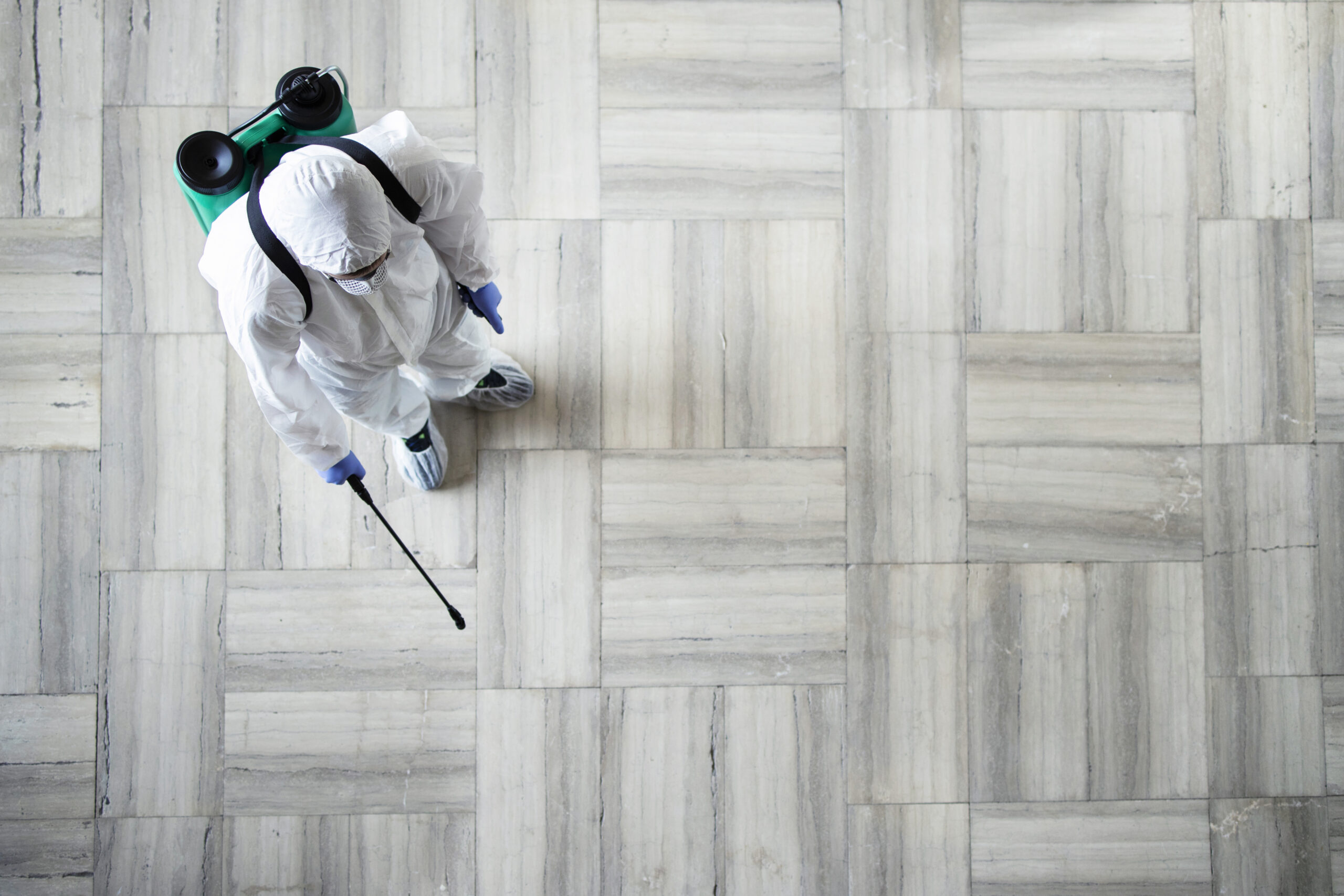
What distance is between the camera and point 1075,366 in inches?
74.7

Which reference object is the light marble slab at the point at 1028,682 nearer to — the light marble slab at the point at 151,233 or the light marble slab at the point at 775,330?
the light marble slab at the point at 775,330

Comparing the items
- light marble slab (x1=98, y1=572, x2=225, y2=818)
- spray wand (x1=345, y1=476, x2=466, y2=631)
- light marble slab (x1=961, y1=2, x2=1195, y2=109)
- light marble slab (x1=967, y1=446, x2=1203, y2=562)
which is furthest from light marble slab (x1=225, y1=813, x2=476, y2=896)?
light marble slab (x1=961, y1=2, x2=1195, y2=109)

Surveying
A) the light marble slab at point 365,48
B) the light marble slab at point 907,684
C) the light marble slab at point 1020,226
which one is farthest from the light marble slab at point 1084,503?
the light marble slab at point 365,48

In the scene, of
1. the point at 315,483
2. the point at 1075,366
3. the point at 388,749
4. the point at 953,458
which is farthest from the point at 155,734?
the point at 1075,366

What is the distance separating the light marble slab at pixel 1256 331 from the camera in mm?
1906

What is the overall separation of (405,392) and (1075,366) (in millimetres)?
1476

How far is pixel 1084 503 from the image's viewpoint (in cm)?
189

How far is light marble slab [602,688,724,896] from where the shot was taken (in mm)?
1831

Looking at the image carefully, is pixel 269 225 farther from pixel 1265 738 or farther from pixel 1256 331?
pixel 1265 738

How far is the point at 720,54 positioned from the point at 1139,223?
1.04 meters

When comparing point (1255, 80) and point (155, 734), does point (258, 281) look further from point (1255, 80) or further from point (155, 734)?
point (1255, 80)

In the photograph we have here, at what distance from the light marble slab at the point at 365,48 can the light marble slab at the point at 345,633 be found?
3.53 feet

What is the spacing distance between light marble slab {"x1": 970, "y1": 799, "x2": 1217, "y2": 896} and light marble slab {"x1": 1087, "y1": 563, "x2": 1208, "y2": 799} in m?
0.05

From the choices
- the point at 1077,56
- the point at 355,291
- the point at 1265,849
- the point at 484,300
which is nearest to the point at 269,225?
the point at 355,291
